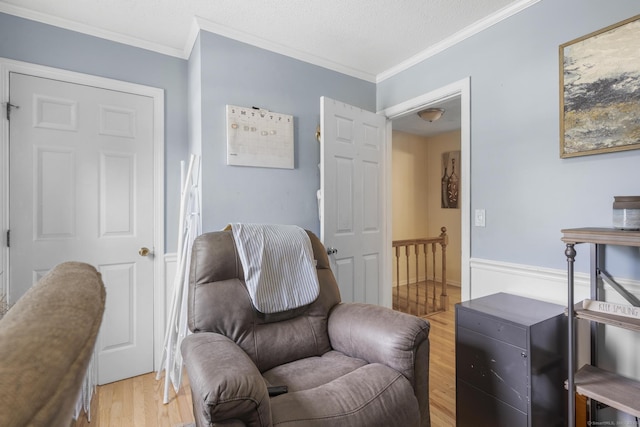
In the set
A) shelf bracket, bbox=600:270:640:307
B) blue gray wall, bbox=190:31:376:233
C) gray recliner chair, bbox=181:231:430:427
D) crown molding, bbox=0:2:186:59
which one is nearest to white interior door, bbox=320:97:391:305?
blue gray wall, bbox=190:31:376:233

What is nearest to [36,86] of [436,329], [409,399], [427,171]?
[409,399]

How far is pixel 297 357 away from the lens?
1.56 m

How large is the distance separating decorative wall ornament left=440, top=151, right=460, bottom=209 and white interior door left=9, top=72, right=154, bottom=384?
13.8 ft

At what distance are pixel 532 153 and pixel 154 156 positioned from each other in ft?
8.41

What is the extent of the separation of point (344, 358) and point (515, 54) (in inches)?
81.0

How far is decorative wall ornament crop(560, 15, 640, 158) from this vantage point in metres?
1.48

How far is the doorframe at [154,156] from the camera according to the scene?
191 centimetres

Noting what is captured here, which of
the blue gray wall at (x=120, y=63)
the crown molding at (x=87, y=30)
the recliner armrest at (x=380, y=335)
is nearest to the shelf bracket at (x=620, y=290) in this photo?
the recliner armrest at (x=380, y=335)

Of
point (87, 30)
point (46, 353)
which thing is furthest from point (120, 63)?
point (46, 353)

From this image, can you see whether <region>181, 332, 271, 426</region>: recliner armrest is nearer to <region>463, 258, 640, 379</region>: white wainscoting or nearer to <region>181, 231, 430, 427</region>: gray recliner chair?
<region>181, 231, 430, 427</region>: gray recliner chair

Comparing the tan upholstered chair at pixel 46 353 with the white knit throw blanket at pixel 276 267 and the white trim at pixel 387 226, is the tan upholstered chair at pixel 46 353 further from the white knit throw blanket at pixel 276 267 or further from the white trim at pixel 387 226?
the white trim at pixel 387 226

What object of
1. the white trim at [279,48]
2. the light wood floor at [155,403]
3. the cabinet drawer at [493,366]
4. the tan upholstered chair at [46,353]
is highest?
the white trim at [279,48]

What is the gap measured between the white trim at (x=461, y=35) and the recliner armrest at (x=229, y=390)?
245 cm

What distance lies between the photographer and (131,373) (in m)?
2.27
